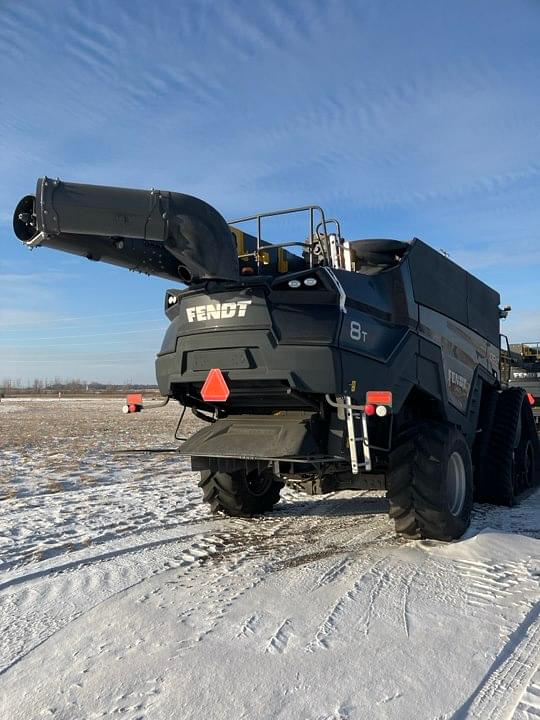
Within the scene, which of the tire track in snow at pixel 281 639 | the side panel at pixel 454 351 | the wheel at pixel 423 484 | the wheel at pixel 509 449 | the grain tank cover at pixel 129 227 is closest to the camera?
the tire track in snow at pixel 281 639

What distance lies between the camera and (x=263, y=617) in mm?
3662

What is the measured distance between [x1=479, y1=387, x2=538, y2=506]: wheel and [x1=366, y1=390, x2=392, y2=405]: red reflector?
3.10m

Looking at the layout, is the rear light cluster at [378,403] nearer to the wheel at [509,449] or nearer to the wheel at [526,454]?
the wheel at [509,449]

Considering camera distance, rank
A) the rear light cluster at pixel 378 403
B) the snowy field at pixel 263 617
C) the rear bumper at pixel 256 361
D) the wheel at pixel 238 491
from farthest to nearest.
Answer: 1. the wheel at pixel 238 491
2. the rear bumper at pixel 256 361
3. the rear light cluster at pixel 378 403
4. the snowy field at pixel 263 617

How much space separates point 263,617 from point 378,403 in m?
1.86

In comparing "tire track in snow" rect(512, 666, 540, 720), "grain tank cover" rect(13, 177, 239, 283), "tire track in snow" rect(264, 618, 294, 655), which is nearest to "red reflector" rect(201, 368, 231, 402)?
"grain tank cover" rect(13, 177, 239, 283)

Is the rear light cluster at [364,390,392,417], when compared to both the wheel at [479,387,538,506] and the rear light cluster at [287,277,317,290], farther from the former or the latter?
the wheel at [479,387,538,506]

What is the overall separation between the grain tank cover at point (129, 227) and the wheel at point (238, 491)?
92.6 inches

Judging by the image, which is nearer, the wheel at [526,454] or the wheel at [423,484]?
the wheel at [423,484]

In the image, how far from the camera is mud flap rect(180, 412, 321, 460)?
5.05 m

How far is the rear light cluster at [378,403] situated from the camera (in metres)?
4.69

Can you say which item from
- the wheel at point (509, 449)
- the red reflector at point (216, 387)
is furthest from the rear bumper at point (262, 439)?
the wheel at point (509, 449)

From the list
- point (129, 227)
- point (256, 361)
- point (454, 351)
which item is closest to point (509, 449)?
point (454, 351)

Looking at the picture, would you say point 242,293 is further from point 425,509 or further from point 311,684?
point 311,684
